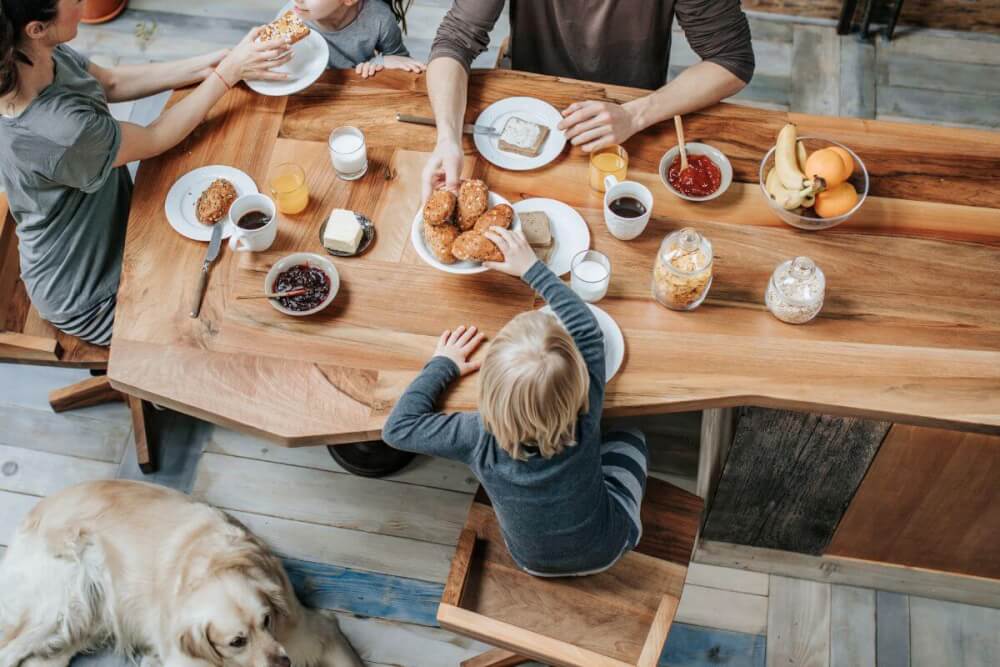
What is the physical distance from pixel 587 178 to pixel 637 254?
228 millimetres

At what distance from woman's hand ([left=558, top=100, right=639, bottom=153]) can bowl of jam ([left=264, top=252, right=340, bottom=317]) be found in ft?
2.05

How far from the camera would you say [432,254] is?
6.13 ft

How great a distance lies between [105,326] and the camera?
87.0 inches

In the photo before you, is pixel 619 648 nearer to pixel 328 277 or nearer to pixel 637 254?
pixel 637 254

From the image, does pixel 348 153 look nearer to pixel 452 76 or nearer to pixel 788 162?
pixel 452 76

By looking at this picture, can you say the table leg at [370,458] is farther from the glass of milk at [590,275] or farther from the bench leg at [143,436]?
the glass of milk at [590,275]

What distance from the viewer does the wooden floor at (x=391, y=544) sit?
2354 mm

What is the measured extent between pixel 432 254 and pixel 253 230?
1.25 feet

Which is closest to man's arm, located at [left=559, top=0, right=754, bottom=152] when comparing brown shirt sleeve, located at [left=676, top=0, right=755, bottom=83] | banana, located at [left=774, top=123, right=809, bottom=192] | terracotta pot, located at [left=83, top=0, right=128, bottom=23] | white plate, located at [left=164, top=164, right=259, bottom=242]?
brown shirt sleeve, located at [left=676, top=0, right=755, bottom=83]

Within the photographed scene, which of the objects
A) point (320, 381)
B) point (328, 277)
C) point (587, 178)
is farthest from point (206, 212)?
point (587, 178)

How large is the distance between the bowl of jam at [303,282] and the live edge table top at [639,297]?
26 mm

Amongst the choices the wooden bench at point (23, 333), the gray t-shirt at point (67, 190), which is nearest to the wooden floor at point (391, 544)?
the wooden bench at point (23, 333)

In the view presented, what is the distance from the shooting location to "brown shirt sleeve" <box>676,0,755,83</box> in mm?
2109

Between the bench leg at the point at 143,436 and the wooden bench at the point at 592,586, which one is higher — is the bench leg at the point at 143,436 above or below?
below
